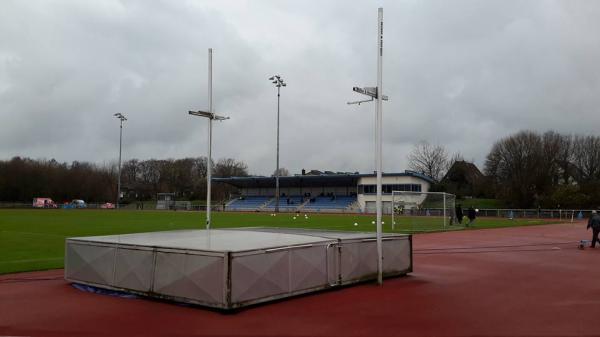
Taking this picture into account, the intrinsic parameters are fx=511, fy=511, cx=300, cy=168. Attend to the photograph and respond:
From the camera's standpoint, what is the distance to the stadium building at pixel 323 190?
3206 inches

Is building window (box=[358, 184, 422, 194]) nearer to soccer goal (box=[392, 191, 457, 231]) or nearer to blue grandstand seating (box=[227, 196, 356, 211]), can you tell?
blue grandstand seating (box=[227, 196, 356, 211])

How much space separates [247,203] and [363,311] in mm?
86207

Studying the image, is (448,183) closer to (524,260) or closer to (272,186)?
(272,186)

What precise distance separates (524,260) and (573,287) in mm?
4957

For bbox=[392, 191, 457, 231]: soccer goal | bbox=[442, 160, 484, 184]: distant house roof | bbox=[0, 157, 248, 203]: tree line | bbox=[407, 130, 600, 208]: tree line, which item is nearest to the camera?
bbox=[392, 191, 457, 231]: soccer goal

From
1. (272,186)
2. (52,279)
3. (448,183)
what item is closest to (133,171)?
(272,186)

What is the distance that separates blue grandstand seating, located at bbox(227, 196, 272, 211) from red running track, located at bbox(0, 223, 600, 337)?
77516 mm

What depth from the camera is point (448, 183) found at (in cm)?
9288

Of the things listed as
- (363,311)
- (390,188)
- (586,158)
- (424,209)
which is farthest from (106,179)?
(363,311)

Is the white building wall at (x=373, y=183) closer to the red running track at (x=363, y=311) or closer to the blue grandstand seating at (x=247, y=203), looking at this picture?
the blue grandstand seating at (x=247, y=203)

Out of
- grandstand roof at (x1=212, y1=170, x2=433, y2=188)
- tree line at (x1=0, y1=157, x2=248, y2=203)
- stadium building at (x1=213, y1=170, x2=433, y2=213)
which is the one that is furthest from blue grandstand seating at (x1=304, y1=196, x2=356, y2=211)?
tree line at (x1=0, y1=157, x2=248, y2=203)

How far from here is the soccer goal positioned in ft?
123

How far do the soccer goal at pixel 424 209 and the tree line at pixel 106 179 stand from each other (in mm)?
73343

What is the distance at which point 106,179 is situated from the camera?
11588 cm
